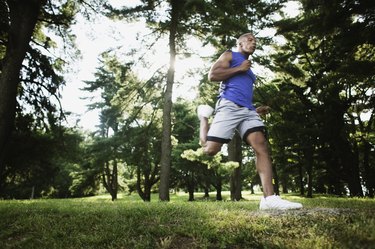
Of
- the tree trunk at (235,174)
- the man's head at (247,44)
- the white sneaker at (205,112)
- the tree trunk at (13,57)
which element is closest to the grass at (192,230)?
the white sneaker at (205,112)

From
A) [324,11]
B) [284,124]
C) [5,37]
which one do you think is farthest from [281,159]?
[5,37]

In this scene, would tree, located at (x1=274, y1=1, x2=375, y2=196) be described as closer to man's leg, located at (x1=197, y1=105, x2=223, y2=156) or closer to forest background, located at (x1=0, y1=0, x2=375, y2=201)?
forest background, located at (x1=0, y1=0, x2=375, y2=201)

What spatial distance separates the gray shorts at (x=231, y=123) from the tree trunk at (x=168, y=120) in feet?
31.6

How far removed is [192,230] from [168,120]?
10618 mm

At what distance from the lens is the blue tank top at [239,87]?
15.5 ft

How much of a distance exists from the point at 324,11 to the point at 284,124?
43.1 ft

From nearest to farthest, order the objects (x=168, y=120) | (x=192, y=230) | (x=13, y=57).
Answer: (x=192, y=230) < (x=13, y=57) < (x=168, y=120)

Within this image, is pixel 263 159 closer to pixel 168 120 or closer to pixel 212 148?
pixel 212 148

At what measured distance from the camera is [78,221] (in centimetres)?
463

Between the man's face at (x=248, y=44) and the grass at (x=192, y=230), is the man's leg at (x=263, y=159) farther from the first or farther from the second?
the man's face at (x=248, y=44)

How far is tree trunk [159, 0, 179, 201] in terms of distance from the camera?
552 inches

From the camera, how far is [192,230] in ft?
12.5

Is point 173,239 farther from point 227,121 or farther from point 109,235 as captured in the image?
point 227,121

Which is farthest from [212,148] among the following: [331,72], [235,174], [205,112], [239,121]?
[235,174]
